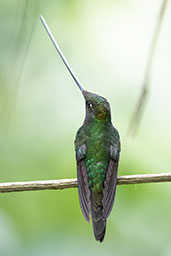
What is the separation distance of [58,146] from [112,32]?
4.07ft

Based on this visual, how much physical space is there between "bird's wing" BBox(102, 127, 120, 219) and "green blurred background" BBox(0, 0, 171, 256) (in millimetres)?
633

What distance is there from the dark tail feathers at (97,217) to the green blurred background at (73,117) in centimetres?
77

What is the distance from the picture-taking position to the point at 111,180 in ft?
9.57

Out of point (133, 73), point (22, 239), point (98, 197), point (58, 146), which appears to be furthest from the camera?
point (133, 73)

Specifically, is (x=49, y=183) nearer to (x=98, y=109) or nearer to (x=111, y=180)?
(x=111, y=180)

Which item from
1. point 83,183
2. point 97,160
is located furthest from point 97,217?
point 97,160

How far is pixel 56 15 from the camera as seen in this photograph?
14.1 ft

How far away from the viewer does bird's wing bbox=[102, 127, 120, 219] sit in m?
2.79

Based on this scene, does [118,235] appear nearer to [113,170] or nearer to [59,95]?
[113,170]

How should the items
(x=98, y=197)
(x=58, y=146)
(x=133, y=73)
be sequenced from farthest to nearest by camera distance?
(x=133, y=73) < (x=58, y=146) < (x=98, y=197)

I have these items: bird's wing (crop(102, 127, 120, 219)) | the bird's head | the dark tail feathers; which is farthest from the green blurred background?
the dark tail feathers

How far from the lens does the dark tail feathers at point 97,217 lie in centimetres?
259

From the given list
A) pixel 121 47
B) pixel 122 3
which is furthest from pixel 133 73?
pixel 122 3

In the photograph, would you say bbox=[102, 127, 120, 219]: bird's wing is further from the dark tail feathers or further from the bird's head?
the bird's head
